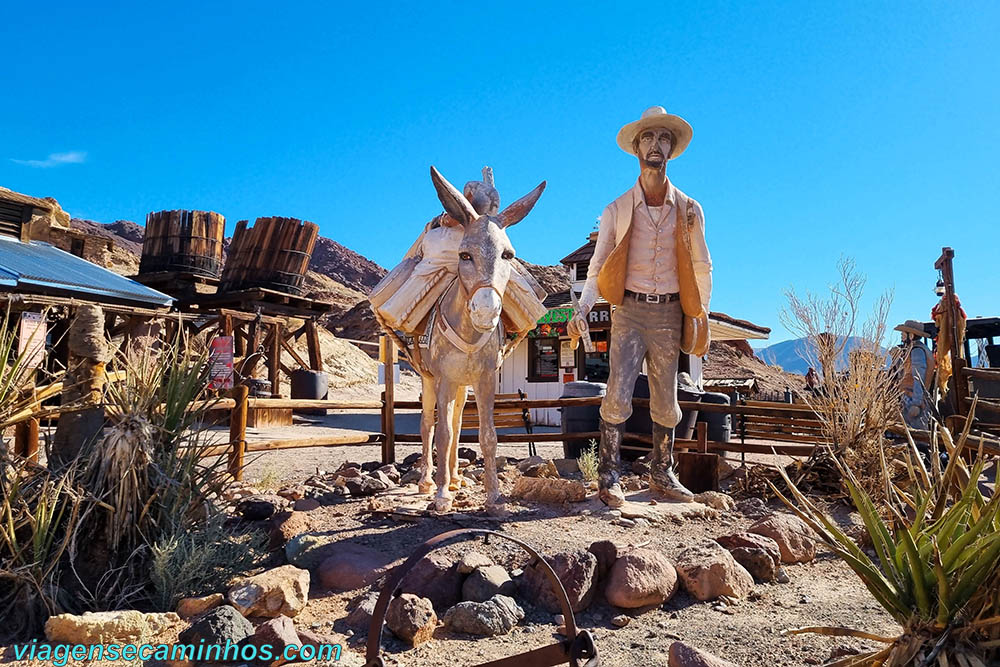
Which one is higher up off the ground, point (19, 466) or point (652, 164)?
point (652, 164)

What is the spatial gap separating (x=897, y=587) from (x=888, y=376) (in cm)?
484

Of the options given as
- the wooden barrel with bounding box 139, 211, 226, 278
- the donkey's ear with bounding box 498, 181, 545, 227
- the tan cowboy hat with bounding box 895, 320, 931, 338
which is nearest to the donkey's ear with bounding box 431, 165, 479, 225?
the donkey's ear with bounding box 498, 181, 545, 227

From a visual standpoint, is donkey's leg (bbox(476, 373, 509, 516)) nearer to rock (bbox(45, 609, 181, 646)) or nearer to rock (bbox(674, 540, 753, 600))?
rock (bbox(674, 540, 753, 600))

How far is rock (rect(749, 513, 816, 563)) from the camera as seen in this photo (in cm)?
390

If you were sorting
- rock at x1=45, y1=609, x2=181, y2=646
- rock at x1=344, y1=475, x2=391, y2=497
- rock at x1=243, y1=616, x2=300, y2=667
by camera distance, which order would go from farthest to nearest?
1. rock at x1=344, y1=475, x2=391, y2=497
2. rock at x1=45, y1=609, x2=181, y2=646
3. rock at x1=243, y1=616, x2=300, y2=667

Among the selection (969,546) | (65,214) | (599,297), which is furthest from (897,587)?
(65,214)

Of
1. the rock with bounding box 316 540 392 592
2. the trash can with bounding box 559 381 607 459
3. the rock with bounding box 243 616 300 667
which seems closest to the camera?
the rock with bounding box 243 616 300 667

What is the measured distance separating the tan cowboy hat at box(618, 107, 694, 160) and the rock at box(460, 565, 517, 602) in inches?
134

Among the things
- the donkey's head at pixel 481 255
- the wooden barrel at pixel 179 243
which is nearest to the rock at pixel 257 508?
the donkey's head at pixel 481 255

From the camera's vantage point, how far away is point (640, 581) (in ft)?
10.3

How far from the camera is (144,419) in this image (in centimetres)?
330

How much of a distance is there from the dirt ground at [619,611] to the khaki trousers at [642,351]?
0.81 meters

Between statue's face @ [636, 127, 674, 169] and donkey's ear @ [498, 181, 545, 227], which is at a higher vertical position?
statue's face @ [636, 127, 674, 169]

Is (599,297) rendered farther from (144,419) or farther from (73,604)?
(73,604)
